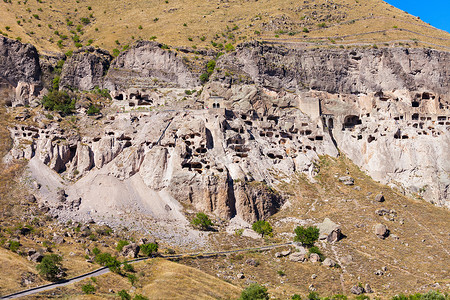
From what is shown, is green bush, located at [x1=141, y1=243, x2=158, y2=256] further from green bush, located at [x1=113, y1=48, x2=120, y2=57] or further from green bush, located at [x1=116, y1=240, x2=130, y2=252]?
green bush, located at [x1=113, y1=48, x2=120, y2=57]

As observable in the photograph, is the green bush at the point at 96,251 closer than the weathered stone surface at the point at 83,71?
Yes

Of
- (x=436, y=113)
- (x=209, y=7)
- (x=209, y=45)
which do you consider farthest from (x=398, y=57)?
(x=209, y=7)

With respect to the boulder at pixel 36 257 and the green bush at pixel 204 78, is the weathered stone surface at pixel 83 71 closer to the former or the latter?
the green bush at pixel 204 78

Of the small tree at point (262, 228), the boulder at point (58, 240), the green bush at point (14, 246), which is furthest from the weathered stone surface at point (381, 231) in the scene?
the green bush at point (14, 246)

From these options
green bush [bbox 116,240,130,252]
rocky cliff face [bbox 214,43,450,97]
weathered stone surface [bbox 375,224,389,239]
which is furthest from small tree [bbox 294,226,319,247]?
rocky cliff face [bbox 214,43,450,97]

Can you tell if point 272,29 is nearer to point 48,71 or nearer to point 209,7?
point 209,7

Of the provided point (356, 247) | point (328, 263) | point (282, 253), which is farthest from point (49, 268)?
point (356, 247)
